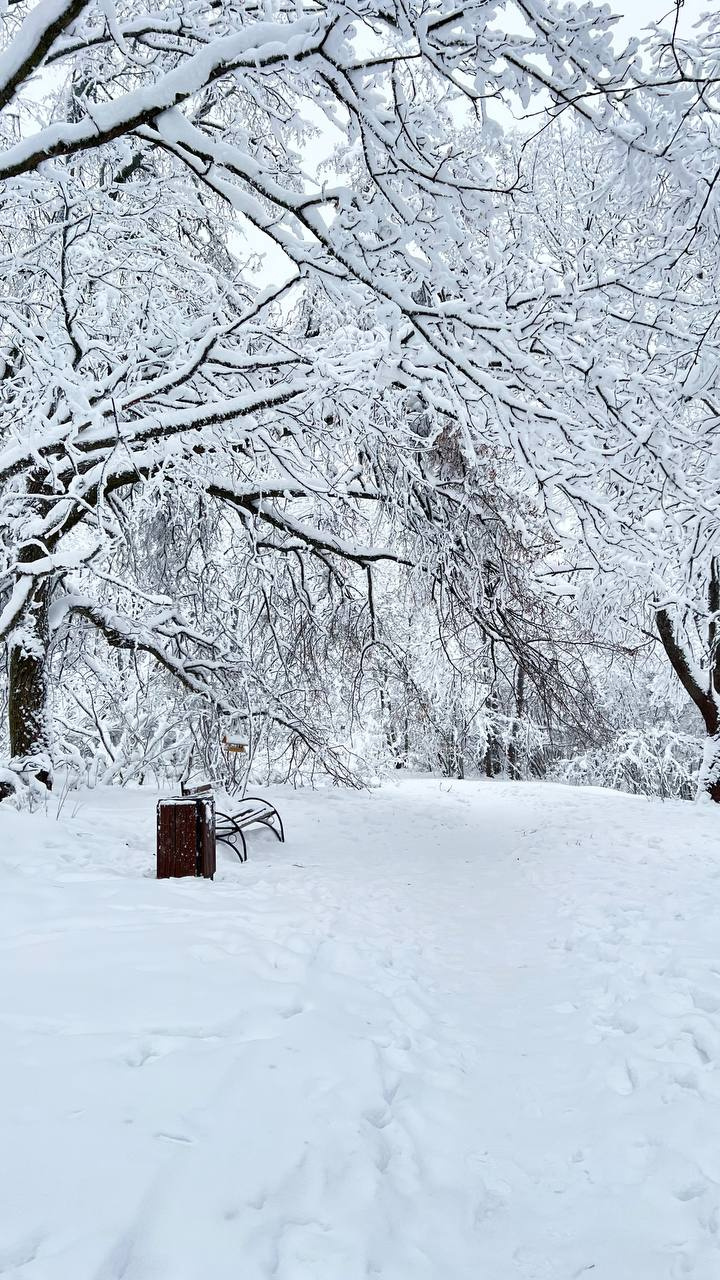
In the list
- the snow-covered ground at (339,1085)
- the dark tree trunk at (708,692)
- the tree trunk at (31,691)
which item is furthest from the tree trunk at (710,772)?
the tree trunk at (31,691)

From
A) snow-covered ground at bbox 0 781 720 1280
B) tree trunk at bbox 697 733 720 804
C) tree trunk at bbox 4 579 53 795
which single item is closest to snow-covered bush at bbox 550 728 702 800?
tree trunk at bbox 697 733 720 804

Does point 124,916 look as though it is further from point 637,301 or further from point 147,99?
point 637,301

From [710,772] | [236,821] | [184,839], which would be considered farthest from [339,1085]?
[710,772]

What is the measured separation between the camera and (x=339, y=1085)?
270 centimetres

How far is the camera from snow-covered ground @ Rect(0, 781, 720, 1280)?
1.90 metres

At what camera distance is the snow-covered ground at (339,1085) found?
190 centimetres

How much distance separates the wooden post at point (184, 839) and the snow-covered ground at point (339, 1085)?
0.38 meters

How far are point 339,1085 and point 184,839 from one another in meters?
3.41

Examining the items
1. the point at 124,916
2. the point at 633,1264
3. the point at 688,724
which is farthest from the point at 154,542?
the point at 688,724

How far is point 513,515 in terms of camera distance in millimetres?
8039

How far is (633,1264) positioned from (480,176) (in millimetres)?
4289

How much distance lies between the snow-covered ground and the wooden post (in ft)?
1.24

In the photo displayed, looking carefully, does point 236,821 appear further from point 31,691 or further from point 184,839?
point 31,691

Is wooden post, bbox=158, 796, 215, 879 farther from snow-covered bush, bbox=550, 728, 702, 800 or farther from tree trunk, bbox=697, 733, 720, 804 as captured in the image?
snow-covered bush, bbox=550, 728, 702, 800
